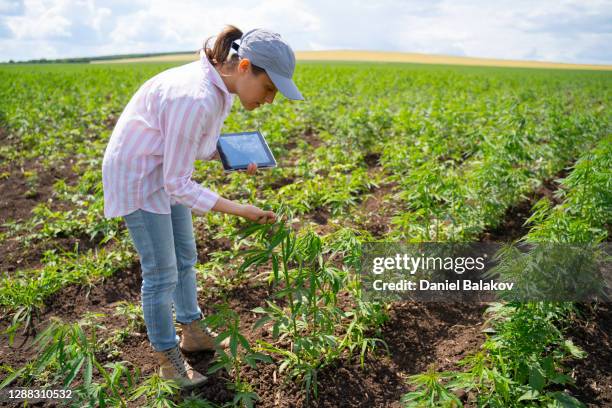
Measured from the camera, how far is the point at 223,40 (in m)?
2.04

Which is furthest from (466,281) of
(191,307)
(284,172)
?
(284,172)

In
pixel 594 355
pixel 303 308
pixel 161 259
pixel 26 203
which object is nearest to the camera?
pixel 161 259

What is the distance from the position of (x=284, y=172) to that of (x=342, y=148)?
1.29 metres

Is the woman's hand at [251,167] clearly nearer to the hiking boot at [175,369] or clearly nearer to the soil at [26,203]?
the hiking boot at [175,369]

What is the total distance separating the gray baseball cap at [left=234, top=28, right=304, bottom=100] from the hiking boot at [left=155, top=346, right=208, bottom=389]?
4.86ft

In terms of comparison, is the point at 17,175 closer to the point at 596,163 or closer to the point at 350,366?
the point at 350,366

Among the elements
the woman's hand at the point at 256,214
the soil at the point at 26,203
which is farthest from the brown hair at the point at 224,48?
the soil at the point at 26,203

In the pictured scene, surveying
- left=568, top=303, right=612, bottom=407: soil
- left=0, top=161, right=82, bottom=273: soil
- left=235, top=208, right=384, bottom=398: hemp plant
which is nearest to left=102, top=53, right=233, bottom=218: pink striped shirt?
left=235, top=208, right=384, bottom=398: hemp plant

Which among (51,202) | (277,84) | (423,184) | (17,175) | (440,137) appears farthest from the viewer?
(17,175)

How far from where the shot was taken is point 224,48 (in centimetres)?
204

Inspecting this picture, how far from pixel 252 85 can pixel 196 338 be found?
1.59 m

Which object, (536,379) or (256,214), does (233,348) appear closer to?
(256,214)

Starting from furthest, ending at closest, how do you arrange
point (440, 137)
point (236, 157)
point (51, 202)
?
point (440, 137) < point (51, 202) < point (236, 157)

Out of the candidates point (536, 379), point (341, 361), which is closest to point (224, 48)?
point (341, 361)
